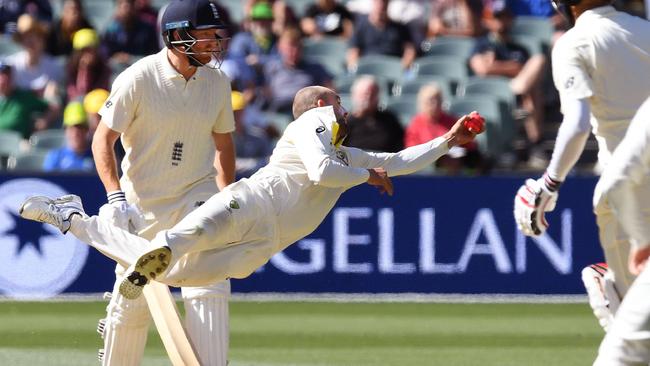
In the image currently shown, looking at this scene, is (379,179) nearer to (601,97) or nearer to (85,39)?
(601,97)

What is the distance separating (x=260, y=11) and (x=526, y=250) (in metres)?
4.35

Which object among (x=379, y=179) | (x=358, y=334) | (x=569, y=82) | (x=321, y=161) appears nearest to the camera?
(x=569, y=82)

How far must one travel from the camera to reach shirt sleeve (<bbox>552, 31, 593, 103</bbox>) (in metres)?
5.43

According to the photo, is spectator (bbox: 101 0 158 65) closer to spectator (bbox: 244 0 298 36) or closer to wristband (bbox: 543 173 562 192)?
spectator (bbox: 244 0 298 36)

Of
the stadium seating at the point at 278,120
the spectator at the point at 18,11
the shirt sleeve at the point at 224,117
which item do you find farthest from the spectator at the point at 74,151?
the shirt sleeve at the point at 224,117

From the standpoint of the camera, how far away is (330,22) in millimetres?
14695

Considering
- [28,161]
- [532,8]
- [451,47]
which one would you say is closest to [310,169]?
[28,161]

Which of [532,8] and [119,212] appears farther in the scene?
[532,8]

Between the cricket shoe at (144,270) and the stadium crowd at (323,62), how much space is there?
6.47 meters

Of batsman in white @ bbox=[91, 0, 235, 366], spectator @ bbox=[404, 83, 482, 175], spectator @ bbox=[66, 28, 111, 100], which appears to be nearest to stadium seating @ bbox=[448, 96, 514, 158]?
spectator @ bbox=[404, 83, 482, 175]

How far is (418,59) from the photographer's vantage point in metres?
14.2

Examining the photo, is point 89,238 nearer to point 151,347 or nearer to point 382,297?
point 151,347

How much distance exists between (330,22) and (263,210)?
338 inches

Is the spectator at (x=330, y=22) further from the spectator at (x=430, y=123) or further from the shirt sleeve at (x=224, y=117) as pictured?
the shirt sleeve at (x=224, y=117)
